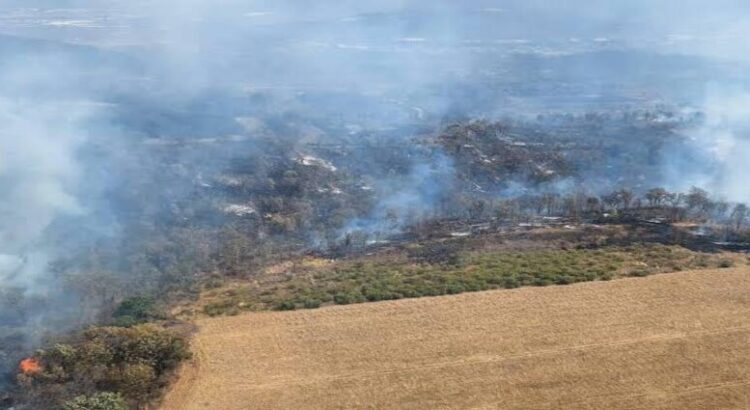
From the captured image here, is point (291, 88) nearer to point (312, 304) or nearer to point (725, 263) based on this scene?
point (312, 304)

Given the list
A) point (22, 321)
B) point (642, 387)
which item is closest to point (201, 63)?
point (22, 321)

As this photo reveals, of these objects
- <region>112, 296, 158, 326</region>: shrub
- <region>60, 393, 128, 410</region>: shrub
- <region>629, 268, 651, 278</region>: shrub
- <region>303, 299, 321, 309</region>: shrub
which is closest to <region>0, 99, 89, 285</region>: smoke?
<region>112, 296, 158, 326</region>: shrub

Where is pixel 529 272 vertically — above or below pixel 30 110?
below

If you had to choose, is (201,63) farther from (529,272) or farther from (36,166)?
(529,272)

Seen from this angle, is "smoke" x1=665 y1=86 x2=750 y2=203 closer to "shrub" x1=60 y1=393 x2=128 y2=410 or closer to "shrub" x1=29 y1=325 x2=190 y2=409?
"shrub" x1=29 y1=325 x2=190 y2=409

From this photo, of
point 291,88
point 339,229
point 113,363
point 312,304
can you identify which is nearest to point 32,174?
point 339,229
